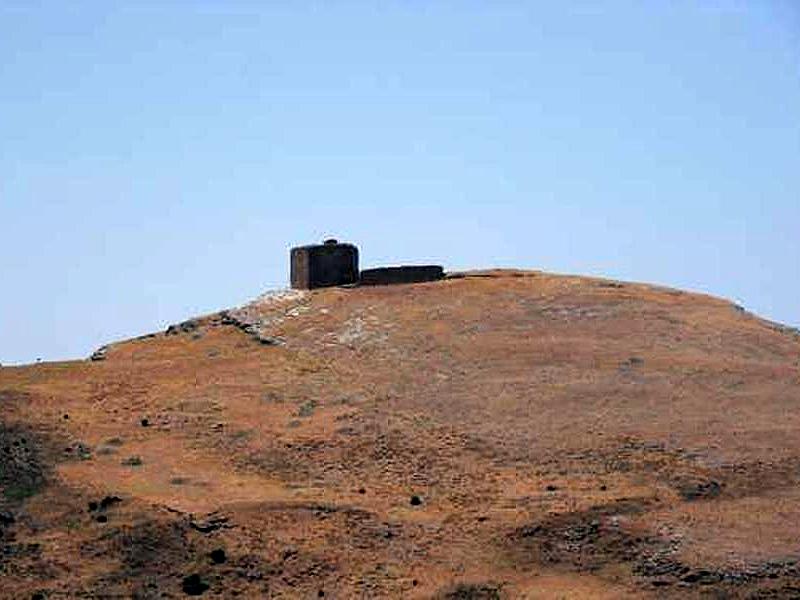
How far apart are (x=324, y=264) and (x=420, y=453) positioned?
14162 mm

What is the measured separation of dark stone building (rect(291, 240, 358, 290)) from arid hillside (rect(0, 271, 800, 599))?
106 centimetres

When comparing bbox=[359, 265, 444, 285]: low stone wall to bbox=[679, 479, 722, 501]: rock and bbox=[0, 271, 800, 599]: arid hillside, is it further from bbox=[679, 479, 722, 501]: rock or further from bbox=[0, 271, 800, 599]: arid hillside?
bbox=[679, 479, 722, 501]: rock

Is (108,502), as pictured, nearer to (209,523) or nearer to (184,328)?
(209,523)

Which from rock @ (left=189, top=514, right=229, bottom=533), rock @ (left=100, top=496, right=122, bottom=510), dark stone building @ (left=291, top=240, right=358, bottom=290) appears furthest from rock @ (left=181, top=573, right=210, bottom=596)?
dark stone building @ (left=291, top=240, right=358, bottom=290)

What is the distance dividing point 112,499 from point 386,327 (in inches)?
503

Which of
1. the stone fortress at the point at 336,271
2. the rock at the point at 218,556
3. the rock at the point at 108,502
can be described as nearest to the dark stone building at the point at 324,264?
the stone fortress at the point at 336,271

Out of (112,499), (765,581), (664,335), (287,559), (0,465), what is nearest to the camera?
(765,581)

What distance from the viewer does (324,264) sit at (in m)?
53.4

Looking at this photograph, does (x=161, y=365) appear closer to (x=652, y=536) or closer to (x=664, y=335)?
(x=664, y=335)

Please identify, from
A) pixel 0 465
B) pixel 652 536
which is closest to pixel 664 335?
pixel 652 536

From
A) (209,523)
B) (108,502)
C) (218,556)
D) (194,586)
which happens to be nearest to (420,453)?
(209,523)

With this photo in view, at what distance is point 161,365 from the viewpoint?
48.7m

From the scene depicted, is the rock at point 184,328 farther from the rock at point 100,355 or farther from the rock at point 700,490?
the rock at point 700,490

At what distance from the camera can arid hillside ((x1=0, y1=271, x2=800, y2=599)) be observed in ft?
116
